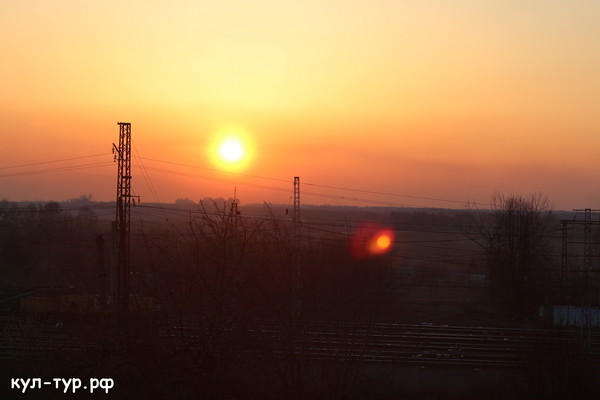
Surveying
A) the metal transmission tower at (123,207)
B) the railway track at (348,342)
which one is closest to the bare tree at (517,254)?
the railway track at (348,342)

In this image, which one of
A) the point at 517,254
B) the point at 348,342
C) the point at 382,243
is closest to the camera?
the point at 348,342

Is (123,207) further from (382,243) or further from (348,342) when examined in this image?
(382,243)

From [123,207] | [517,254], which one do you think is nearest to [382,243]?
[517,254]

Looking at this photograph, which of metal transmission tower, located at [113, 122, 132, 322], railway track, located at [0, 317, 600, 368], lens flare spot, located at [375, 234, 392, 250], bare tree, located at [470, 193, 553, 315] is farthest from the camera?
lens flare spot, located at [375, 234, 392, 250]

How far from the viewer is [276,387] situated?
25.3 ft

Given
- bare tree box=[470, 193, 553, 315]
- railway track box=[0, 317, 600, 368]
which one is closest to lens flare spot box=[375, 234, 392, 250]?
bare tree box=[470, 193, 553, 315]

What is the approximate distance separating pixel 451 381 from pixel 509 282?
16077 millimetres

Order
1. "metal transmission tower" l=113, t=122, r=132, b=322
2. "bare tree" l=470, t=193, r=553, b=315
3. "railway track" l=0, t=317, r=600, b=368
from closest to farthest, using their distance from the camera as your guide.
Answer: "railway track" l=0, t=317, r=600, b=368, "metal transmission tower" l=113, t=122, r=132, b=322, "bare tree" l=470, t=193, r=553, b=315

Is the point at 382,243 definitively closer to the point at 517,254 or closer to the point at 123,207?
the point at 517,254

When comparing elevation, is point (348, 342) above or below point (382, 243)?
above

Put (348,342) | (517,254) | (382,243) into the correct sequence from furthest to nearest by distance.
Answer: (382,243) → (517,254) → (348,342)

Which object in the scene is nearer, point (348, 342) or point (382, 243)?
point (348, 342)

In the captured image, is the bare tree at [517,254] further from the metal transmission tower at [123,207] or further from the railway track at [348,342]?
the metal transmission tower at [123,207]

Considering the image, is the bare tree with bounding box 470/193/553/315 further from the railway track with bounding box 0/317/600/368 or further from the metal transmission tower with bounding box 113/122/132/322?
the metal transmission tower with bounding box 113/122/132/322
